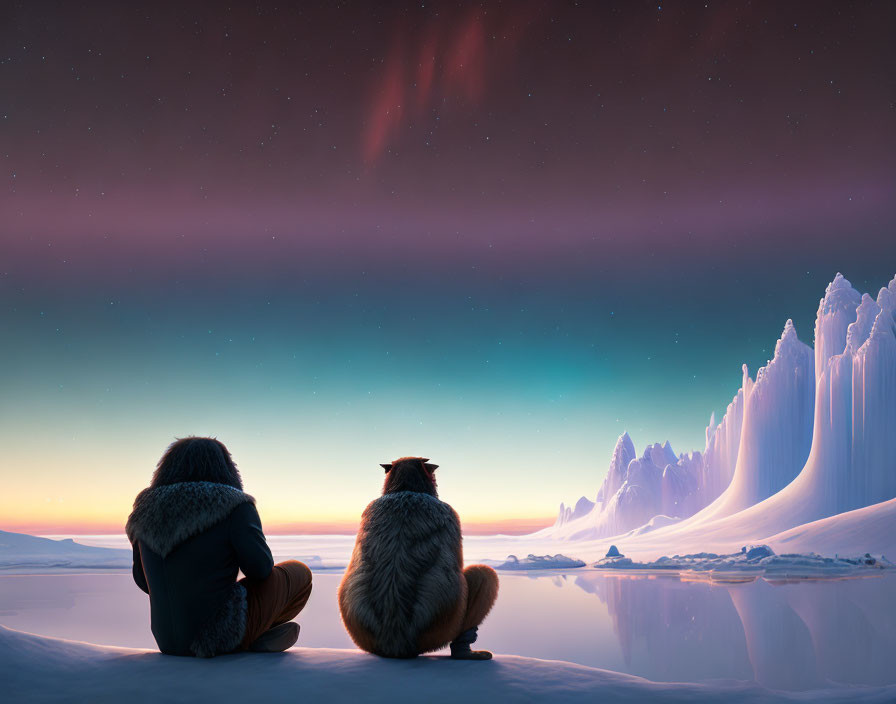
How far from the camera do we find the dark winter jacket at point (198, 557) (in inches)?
164

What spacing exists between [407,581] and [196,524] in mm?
1451

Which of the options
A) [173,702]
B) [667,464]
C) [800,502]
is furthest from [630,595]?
[667,464]

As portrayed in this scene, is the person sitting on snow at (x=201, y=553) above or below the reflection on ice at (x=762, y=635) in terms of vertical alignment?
above

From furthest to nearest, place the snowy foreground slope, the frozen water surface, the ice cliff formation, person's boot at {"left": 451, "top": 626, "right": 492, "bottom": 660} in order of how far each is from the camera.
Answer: the ice cliff formation → the frozen water surface → person's boot at {"left": 451, "top": 626, "right": 492, "bottom": 660} → the snowy foreground slope

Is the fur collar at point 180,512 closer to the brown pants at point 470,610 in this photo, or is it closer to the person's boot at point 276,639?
the person's boot at point 276,639

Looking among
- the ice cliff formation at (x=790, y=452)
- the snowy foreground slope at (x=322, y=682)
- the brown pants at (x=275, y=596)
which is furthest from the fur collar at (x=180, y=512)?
the ice cliff formation at (x=790, y=452)

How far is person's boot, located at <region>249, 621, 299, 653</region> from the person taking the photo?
15.1 feet

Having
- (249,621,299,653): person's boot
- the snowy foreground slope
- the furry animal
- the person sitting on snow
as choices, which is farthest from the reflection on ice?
the person sitting on snow

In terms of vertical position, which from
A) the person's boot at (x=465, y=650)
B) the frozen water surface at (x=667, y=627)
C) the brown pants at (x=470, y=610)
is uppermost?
the brown pants at (x=470, y=610)

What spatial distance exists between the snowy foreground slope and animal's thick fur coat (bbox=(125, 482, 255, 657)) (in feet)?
0.47

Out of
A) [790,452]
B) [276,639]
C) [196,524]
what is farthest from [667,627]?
[790,452]

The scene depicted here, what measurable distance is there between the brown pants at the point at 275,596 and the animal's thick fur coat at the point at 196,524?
9 cm

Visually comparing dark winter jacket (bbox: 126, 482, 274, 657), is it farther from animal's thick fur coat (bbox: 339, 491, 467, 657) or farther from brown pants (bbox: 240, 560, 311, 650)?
animal's thick fur coat (bbox: 339, 491, 467, 657)

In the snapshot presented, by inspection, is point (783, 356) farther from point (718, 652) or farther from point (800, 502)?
point (718, 652)
